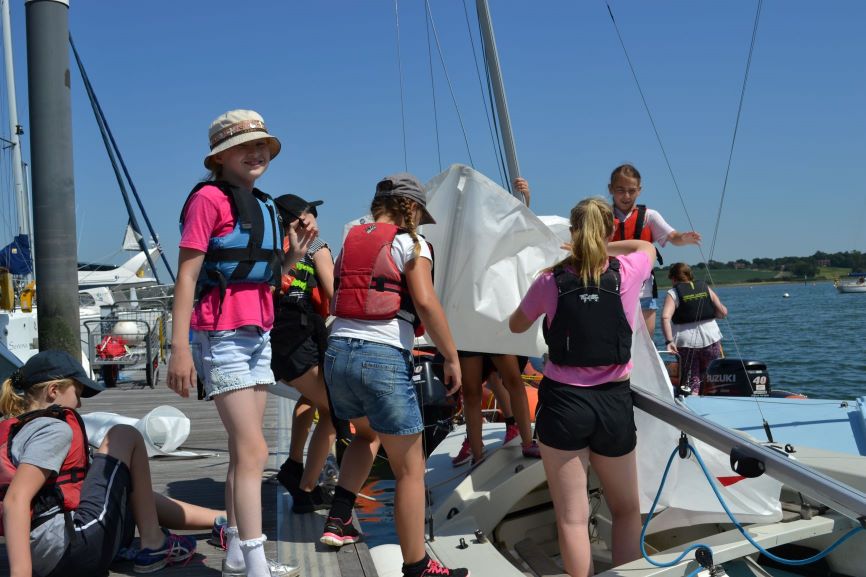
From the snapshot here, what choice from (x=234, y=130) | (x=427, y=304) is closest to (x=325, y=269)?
(x=427, y=304)

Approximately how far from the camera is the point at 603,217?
11.5 feet

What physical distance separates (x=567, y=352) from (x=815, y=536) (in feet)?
5.88

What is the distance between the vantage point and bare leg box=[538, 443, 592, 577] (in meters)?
3.46

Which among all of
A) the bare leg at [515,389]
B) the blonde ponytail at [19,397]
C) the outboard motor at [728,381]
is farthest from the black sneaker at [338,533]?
the outboard motor at [728,381]

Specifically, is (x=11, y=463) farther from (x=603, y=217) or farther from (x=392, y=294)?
(x=603, y=217)

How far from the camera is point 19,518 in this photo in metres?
2.71

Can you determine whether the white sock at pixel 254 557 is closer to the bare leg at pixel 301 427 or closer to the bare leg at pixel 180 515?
the bare leg at pixel 180 515

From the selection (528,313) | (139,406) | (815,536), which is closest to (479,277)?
(528,313)

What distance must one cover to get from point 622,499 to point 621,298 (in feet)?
3.00

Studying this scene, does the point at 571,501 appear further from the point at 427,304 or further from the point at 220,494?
the point at 220,494

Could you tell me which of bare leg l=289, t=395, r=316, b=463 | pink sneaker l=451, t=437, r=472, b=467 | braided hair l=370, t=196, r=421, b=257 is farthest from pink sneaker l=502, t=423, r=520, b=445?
braided hair l=370, t=196, r=421, b=257

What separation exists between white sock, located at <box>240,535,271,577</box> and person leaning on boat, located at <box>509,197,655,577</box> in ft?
4.24

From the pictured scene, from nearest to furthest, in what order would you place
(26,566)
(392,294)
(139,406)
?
→ (26,566)
(392,294)
(139,406)

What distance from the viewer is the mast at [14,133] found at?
72.5 ft
